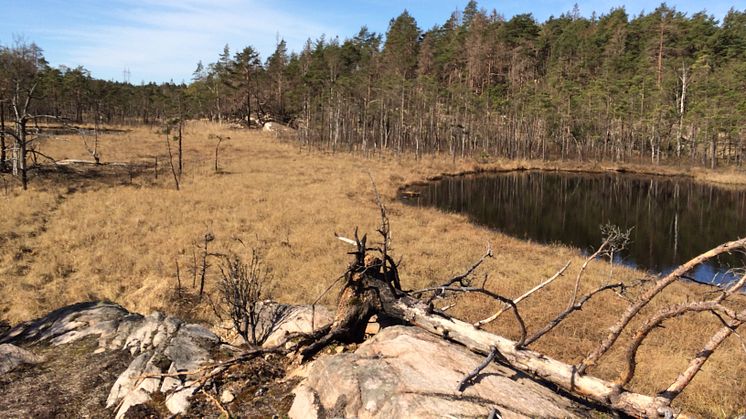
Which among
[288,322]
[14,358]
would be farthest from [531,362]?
[14,358]

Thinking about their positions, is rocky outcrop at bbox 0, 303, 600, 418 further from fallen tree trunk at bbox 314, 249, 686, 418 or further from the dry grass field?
the dry grass field

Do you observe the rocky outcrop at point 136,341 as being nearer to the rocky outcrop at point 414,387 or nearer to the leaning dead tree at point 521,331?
the leaning dead tree at point 521,331

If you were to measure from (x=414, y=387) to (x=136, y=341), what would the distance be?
4.76 meters

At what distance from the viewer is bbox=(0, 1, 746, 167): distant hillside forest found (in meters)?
62.0

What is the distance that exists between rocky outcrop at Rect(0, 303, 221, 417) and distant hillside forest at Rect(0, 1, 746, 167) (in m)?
49.7

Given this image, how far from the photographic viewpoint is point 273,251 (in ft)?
53.6

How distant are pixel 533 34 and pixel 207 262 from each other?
4111 inches

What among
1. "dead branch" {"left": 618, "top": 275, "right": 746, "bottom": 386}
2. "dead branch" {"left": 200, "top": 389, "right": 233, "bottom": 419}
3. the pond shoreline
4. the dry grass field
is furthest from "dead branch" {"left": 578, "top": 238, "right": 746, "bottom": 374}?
the pond shoreline

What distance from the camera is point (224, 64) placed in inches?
3371

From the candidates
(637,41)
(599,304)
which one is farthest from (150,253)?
(637,41)

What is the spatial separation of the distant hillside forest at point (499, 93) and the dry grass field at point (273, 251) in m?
30.1

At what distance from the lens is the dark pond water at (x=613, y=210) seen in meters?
22.4

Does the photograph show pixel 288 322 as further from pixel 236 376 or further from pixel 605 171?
pixel 605 171

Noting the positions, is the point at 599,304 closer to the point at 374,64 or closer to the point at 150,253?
the point at 150,253
